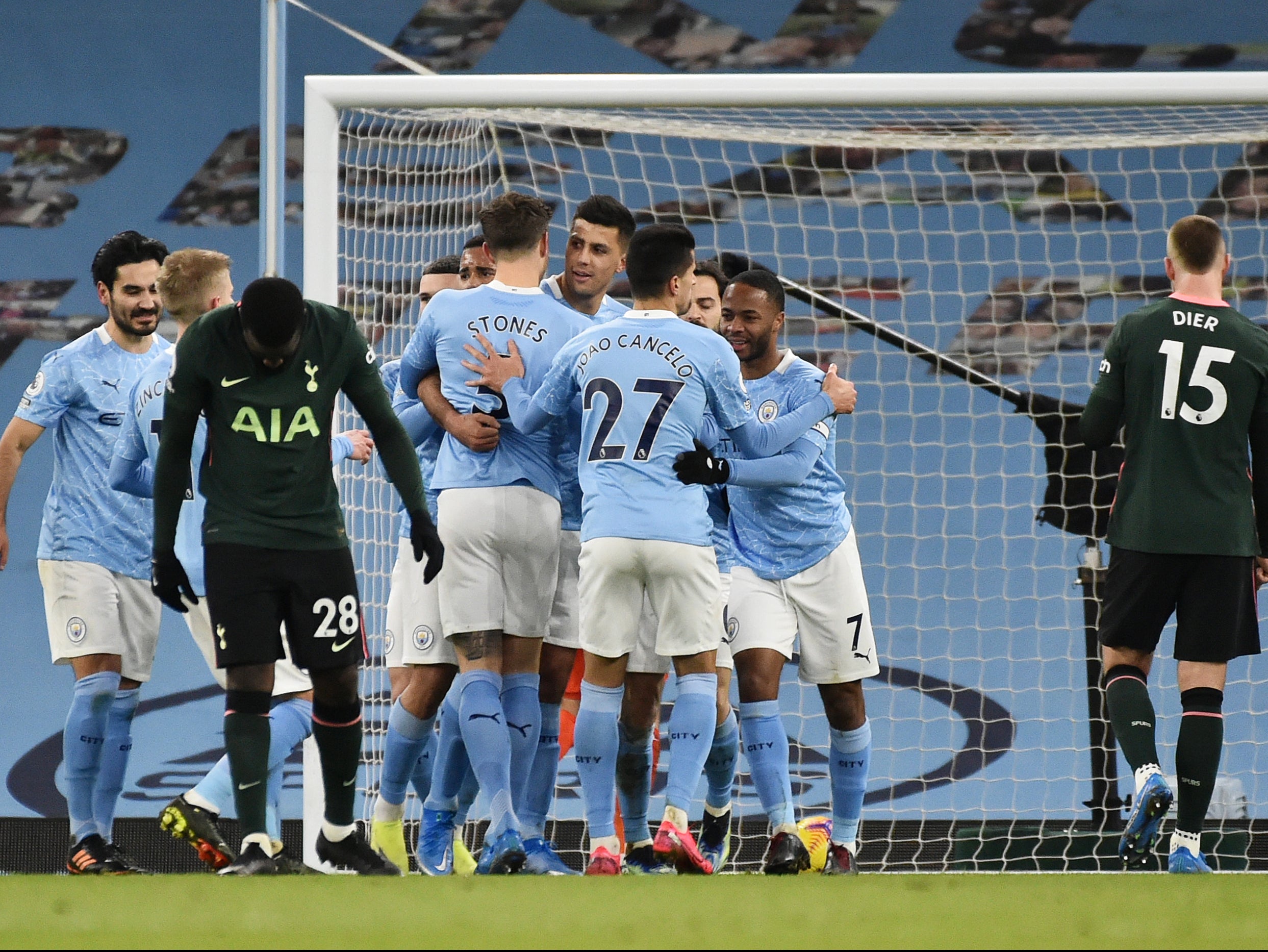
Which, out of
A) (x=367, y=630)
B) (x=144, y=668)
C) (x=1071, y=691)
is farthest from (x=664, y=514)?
(x=1071, y=691)

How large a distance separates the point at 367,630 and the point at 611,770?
3.25 meters

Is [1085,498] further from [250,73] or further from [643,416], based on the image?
[250,73]

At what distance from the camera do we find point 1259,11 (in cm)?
1014

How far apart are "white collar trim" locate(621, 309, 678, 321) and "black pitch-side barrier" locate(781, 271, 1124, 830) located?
9.43 ft

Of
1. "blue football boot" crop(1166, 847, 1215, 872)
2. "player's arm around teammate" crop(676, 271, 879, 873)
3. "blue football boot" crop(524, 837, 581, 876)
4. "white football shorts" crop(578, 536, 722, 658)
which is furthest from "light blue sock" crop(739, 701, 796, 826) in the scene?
"blue football boot" crop(1166, 847, 1215, 872)

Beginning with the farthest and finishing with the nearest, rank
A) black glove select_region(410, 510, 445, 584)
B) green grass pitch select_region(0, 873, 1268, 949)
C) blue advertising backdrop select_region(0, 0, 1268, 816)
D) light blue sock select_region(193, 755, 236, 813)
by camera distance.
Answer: blue advertising backdrop select_region(0, 0, 1268, 816) < light blue sock select_region(193, 755, 236, 813) < black glove select_region(410, 510, 445, 584) < green grass pitch select_region(0, 873, 1268, 949)

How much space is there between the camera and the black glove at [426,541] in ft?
14.5

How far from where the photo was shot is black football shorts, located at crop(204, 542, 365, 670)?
4.17 metres

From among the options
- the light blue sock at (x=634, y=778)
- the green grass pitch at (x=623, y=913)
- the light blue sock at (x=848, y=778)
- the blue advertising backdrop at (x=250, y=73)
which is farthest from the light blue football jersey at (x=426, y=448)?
the blue advertising backdrop at (x=250, y=73)

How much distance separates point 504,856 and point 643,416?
136cm

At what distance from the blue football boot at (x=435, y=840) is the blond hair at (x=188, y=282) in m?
1.94

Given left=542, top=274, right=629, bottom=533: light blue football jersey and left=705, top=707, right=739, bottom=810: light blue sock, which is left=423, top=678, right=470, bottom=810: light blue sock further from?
left=705, top=707, right=739, bottom=810: light blue sock

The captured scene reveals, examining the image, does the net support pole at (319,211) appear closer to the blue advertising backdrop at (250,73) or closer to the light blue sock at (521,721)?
the light blue sock at (521,721)

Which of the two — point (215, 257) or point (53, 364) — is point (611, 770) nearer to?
point (215, 257)
